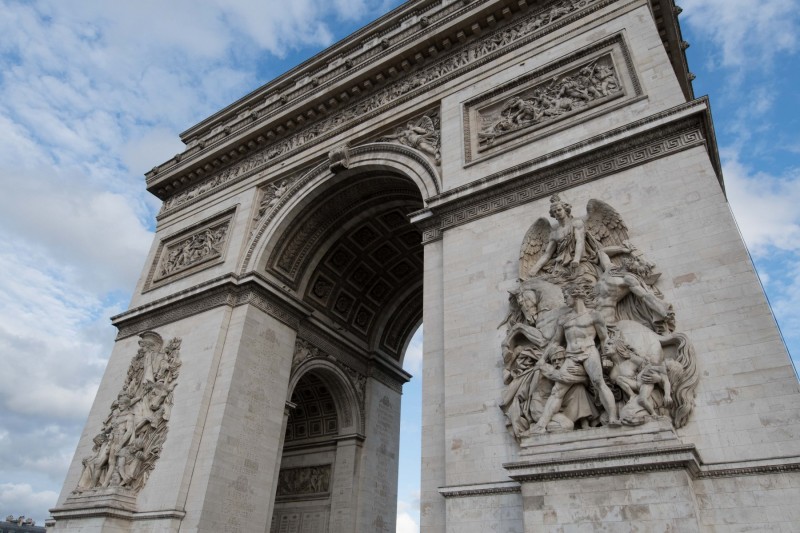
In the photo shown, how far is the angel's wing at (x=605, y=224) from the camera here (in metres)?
8.55

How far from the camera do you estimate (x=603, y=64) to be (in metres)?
10.6

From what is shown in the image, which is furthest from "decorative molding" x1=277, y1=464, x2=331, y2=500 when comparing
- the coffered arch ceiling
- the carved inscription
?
the coffered arch ceiling

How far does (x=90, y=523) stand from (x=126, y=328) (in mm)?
5584

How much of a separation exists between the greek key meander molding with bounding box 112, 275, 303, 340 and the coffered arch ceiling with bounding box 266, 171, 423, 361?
0.84 m

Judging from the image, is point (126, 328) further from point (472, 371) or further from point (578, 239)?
point (578, 239)

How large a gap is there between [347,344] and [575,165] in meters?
9.02

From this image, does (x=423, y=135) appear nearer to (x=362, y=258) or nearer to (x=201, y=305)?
(x=362, y=258)

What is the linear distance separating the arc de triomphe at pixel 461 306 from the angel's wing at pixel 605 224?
0.04 m

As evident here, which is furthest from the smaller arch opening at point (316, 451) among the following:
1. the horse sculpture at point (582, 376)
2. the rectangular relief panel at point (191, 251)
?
the horse sculpture at point (582, 376)

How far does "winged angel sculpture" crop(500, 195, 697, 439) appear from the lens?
269 inches

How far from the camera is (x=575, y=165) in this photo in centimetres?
958

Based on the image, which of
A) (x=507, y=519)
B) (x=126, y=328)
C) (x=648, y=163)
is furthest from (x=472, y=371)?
(x=126, y=328)

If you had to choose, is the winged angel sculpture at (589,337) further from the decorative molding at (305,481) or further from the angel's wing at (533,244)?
the decorative molding at (305,481)

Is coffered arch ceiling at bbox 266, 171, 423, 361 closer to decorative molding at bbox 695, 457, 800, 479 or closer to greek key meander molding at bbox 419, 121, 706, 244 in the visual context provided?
greek key meander molding at bbox 419, 121, 706, 244
